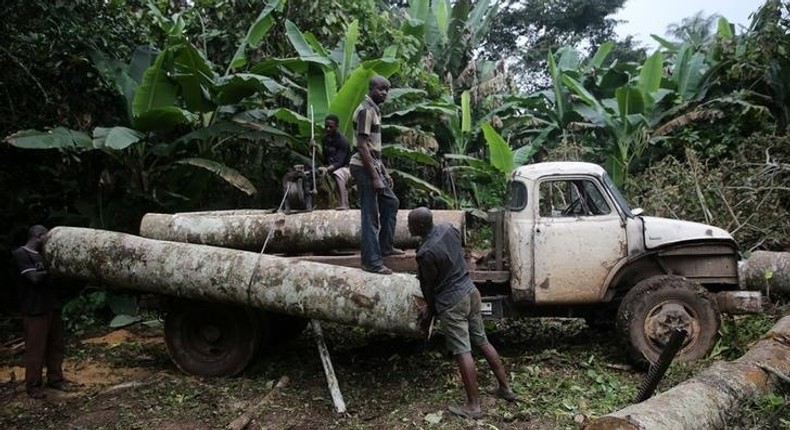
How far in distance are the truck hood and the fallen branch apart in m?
3.82

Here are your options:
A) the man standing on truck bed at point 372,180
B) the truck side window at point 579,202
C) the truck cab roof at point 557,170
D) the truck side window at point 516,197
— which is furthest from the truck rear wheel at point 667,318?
the man standing on truck bed at point 372,180

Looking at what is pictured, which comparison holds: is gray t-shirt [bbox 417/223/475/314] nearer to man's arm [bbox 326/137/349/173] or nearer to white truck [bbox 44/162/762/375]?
white truck [bbox 44/162/762/375]

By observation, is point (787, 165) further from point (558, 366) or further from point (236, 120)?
point (236, 120)

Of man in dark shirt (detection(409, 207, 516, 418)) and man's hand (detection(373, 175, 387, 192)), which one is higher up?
man's hand (detection(373, 175, 387, 192))

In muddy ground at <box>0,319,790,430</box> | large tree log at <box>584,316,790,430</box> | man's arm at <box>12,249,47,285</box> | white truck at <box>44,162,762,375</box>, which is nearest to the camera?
large tree log at <box>584,316,790,430</box>

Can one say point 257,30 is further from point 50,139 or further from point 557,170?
point 557,170

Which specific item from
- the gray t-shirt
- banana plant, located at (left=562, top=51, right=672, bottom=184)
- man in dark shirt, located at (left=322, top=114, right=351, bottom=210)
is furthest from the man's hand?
banana plant, located at (left=562, top=51, right=672, bottom=184)

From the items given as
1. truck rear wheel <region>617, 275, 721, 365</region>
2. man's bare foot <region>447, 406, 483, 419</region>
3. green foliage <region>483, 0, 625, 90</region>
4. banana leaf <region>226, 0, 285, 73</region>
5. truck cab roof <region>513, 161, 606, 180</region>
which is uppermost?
green foliage <region>483, 0, 625, 90</region>

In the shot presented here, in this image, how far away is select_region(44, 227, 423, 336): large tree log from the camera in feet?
18.3

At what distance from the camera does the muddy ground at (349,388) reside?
208 inches

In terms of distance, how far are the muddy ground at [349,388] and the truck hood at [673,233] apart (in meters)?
1.22

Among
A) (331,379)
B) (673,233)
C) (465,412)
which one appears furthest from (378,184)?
(673,233)

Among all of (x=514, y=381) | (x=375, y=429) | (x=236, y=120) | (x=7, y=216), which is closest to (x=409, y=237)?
(x=514, y=381)

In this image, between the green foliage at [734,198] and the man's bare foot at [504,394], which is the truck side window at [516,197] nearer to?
the man's bare foot at [504,394]
